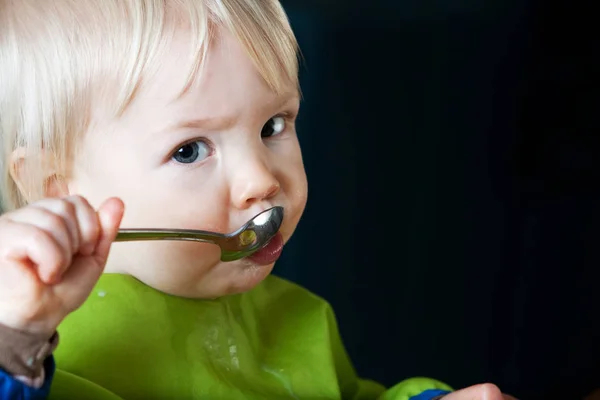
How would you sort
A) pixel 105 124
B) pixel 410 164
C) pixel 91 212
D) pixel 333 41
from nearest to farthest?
1. pixel 91 212
2. pixel 105 124
3. pixel 333 41
4. pixel 410 164

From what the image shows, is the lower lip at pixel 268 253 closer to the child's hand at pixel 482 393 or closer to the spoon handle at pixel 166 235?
the spoon handle at pixel 166 235

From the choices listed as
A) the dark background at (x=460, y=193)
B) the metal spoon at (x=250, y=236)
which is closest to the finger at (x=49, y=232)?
the metal spoon at (x=250, y=236)

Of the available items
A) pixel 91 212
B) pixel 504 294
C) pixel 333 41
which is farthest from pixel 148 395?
pixel 504 294

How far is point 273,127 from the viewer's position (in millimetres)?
680

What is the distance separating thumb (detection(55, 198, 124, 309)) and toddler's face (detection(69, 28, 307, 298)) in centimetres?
14

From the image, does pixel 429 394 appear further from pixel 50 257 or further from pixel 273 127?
pixel 50 257

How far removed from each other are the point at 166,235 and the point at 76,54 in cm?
16

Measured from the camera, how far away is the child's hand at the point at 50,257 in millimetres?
447

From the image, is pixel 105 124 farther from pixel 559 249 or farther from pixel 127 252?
pixel 559 249

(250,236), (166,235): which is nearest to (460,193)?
(250,236)

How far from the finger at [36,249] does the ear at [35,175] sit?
18cm

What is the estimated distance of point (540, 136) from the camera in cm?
131

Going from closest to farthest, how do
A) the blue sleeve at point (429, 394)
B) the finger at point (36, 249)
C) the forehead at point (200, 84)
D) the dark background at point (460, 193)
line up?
the finger at point (36, 249) → the forehead at point (200, 84) → the blue sleeve at point (429, 394) → the dark background at point (460, 193)

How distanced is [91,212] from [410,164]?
0.80m
